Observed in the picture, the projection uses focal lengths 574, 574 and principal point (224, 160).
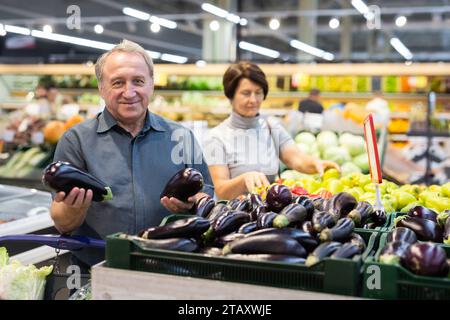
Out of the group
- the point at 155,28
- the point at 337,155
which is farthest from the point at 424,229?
the point at 155,28

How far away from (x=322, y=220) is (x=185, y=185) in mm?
550

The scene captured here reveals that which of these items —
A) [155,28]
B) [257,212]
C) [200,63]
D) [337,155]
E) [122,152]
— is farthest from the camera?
[155,28]

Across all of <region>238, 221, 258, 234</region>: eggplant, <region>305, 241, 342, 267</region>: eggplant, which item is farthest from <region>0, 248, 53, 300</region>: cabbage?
<region>305, 241, 342, 267</region>: eggplant

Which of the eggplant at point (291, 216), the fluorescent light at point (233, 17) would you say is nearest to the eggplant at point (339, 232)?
the eggplant at point (291, 216)

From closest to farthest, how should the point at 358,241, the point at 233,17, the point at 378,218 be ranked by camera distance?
the point at 358,241 → the point at 378,218 → the point at 233,17

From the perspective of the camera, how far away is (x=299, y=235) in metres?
1.50

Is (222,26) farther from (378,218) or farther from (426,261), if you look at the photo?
(426,261)

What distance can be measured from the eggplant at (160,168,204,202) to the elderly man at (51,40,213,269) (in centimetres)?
24

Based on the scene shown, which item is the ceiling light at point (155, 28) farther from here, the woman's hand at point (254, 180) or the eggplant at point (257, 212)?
the eggplant at point (257, 212)

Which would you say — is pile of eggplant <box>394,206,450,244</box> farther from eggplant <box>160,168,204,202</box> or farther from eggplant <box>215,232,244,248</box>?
eggplant <box>160,168,204,202</box>

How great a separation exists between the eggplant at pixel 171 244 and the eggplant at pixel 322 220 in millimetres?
351

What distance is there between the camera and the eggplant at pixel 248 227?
1605mm

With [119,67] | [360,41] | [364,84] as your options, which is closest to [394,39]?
[360,41]
